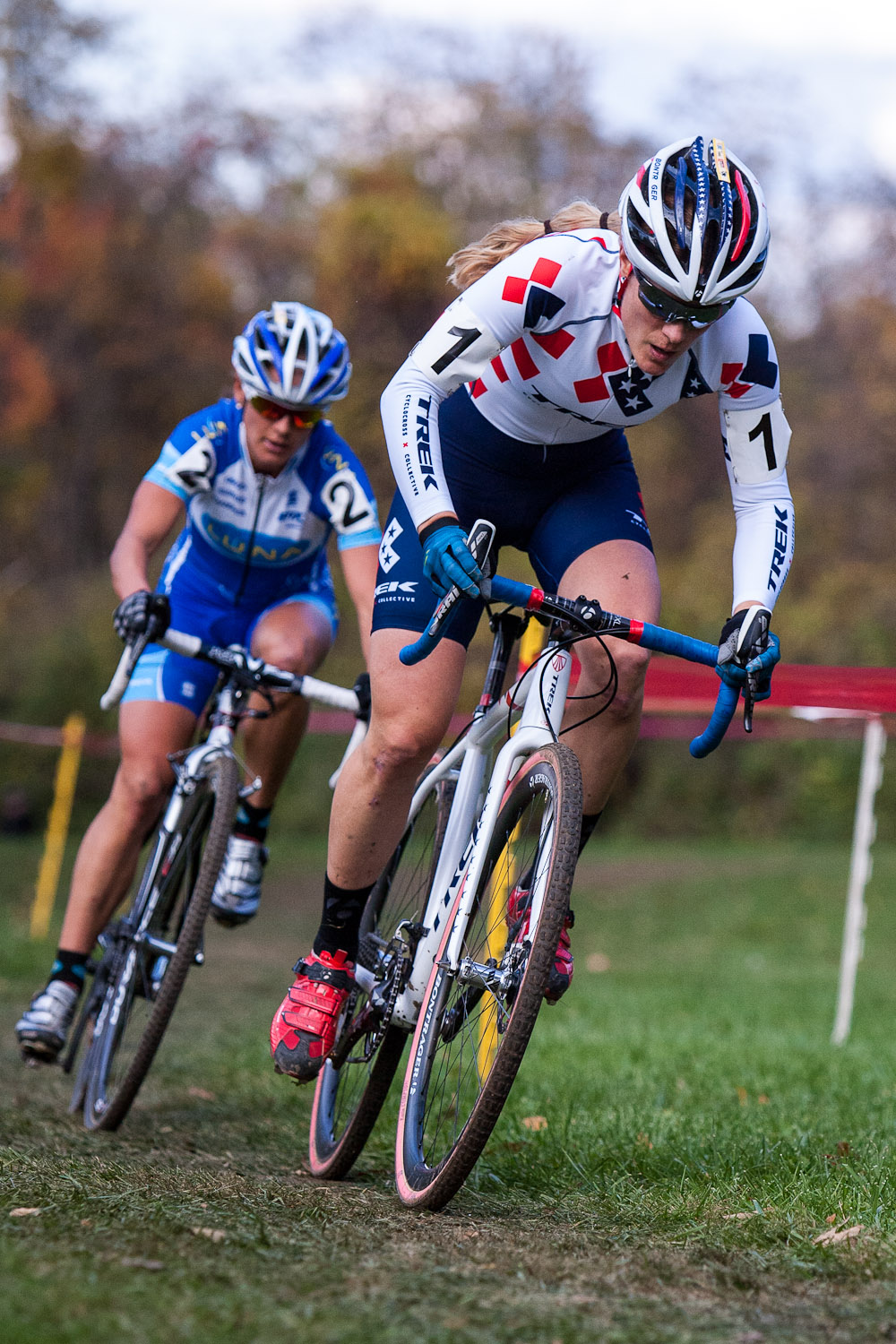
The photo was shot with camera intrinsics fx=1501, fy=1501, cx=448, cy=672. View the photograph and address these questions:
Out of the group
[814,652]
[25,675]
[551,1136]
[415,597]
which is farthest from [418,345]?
[25,675]

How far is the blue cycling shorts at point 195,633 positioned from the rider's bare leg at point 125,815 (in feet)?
0.18

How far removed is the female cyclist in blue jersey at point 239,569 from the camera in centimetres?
509

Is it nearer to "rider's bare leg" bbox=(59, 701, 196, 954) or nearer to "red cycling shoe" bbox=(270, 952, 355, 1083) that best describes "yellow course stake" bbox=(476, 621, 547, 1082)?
"red cycling shoe" bbox=(270, 952, 355, 1083)

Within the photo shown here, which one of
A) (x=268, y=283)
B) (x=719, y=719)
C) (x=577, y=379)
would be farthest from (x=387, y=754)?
(x=268, y=283)

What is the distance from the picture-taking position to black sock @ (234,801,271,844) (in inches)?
209

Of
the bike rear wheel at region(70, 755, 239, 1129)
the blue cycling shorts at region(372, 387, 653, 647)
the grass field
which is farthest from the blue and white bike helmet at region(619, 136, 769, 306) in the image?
the bike rear wheel at region(70, 755, 239, 1129)

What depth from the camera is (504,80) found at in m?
36.0

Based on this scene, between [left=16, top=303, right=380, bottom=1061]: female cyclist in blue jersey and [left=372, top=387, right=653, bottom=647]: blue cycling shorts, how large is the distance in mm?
1154

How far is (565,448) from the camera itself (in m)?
3.87

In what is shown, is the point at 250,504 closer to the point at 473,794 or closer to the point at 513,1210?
the point at 473,794

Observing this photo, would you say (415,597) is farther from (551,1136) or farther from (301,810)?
(301,810)

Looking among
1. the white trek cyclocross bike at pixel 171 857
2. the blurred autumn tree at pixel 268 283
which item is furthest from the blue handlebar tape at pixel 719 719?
the blurred autumn tree at pixel 268 283

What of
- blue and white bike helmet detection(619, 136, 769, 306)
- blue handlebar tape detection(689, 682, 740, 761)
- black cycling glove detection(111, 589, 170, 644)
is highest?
blue and white bike helmet detection(619, 136, 769, 306)

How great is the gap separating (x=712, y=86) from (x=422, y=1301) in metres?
37.2
